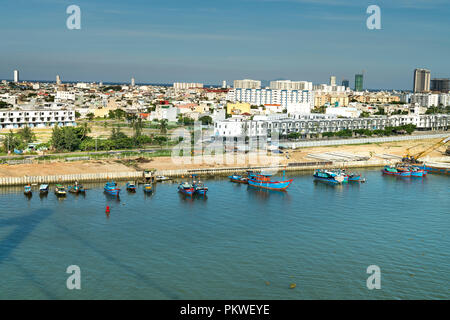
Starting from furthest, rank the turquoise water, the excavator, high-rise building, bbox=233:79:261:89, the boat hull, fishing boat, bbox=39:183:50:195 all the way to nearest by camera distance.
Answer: high-rise building, bbox=233:79:261:89
the excavator
the boat hull
fishing boat, bbox=39:183:50:195
the turquoise water

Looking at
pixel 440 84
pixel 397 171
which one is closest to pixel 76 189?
pixel 397 171

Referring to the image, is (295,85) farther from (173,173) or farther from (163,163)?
(173,173)

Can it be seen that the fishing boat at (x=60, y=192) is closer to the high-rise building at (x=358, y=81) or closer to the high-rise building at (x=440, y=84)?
the high-rise building at (x=440, y=84)

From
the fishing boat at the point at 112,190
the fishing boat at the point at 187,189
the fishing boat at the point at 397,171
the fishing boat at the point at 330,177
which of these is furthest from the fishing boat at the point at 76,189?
the fishing boat at the point at 397,171

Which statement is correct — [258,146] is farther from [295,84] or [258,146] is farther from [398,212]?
[295,84]

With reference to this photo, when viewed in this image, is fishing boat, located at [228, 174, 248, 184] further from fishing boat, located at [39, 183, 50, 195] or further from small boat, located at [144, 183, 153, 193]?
fishing boat, located at [39, 183, 50, 195]

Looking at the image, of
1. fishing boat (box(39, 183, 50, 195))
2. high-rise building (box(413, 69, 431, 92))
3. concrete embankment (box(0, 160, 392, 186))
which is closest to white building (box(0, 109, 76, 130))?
concrete embankment (box(0, 160, 392, 186))

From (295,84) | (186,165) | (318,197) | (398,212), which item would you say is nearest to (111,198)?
(186,165)
